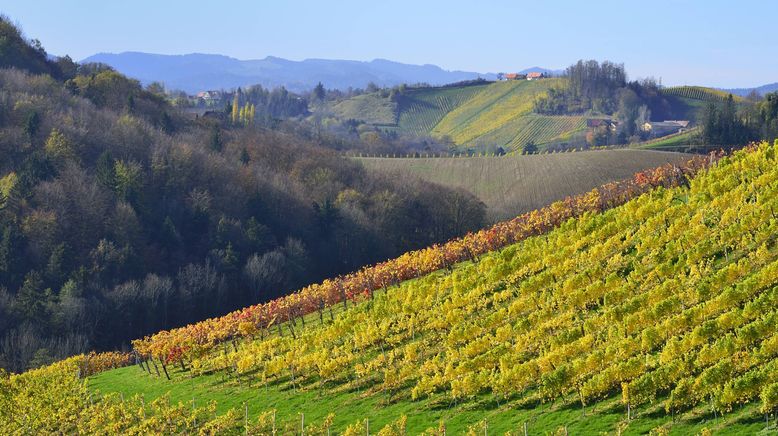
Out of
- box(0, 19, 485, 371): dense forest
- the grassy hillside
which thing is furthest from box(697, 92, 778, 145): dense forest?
box(0, 19, 485, 371): dense forest

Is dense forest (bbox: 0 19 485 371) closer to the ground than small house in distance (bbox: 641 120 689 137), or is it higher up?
closer to the ground

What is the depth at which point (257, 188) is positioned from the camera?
108562mm

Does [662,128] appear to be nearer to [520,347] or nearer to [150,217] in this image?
[150,217]

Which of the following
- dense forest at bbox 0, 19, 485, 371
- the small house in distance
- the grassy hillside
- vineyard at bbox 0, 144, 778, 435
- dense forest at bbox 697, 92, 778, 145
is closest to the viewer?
vineyard at bbox 0, 144, 778, 435

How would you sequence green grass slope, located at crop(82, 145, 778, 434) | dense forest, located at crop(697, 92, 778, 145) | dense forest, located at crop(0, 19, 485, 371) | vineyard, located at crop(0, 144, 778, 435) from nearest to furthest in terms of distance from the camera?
green grass slope, located at crop(82, 145, 778, 434)
vineyard, located at crop(0, 144, 778, 435)
dense forest, located at crop(0, 19, 485, 371)
dense forest, located at crop(697, 92, 778, 145)

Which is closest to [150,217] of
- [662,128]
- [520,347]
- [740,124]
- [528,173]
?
[528,173]

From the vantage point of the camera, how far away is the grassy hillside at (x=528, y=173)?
118 metres

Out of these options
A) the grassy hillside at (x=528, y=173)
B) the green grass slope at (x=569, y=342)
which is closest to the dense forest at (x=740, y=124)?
the grassy hillside at (x=528, y=173)

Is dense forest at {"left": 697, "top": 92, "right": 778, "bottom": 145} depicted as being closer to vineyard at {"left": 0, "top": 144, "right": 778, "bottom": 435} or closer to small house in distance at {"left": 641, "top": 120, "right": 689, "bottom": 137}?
small house in distance at {"left": 641, "top": 120, "right": 689, "bottom": 137}

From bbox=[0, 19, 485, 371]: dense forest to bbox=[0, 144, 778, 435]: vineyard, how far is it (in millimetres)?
19402

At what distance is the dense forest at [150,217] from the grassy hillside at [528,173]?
254 inches

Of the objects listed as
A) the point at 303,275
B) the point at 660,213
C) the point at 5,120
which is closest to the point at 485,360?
the point at 660,213

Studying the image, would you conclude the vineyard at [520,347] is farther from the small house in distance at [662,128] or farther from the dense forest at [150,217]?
the small house in distance at [662,128]

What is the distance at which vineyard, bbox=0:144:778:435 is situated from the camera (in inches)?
1282
